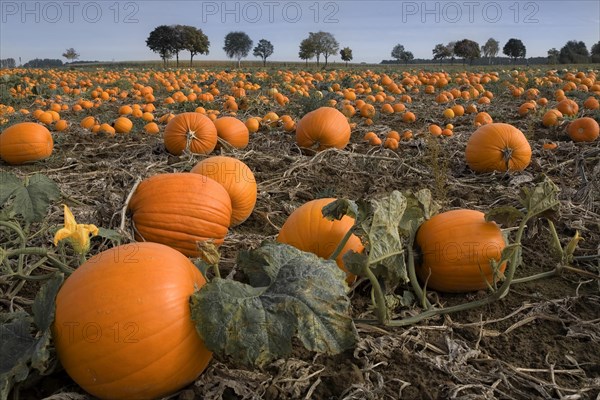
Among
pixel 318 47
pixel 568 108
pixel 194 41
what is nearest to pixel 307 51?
pixel 318 47

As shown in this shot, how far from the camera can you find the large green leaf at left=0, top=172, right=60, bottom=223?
2.38 m

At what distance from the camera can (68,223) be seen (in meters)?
1.95

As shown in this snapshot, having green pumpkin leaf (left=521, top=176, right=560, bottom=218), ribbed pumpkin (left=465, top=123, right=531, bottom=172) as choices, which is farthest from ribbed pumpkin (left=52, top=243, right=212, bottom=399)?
ribbed pumpkin (left=465, top=123, right=531, bottom=172)

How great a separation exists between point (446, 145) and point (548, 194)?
397 cm

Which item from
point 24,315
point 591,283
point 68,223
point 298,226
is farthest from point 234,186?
point 591,283

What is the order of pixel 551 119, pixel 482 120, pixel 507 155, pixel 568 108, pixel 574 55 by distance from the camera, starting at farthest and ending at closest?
pixel 574 55, pixel 568 108, pixel 482 120, pixel 551 119, pixel 507 155

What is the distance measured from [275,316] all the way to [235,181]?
183 centimetres

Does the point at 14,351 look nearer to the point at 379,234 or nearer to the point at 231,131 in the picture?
the point at 379,234

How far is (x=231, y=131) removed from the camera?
5.69 meters

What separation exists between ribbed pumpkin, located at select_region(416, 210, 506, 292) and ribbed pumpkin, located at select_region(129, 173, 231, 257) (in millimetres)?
1250

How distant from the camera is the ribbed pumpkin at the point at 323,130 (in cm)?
561

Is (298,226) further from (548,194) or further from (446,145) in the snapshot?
(446,145)

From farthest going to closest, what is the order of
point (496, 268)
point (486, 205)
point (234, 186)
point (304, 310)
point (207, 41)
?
point (207, 41), point (486, 205), point (234, 186), point (496, 268), point (304, 310)

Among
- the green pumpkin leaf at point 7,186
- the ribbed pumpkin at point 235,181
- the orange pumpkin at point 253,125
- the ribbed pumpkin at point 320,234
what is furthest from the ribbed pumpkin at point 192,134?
the ribbed pumpkin at point 320,234
